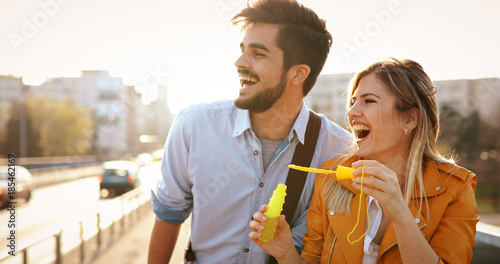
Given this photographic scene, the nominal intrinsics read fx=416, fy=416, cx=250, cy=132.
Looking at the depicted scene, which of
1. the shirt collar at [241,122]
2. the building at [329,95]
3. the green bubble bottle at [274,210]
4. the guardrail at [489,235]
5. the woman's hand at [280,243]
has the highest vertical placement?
the building at [329,95]

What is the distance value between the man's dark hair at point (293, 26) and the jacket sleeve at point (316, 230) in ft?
2.96

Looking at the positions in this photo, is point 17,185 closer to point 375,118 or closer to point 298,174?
point 298,174

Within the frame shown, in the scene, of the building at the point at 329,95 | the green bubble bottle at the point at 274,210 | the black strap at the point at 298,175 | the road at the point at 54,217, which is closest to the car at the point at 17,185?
the road at the point at 54,217

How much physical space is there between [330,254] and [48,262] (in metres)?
4.94

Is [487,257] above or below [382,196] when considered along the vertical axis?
below

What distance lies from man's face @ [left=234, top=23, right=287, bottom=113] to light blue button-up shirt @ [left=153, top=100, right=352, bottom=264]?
16 cm

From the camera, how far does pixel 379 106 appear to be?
222 cm

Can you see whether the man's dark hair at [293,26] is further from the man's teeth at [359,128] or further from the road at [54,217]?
the road at [54,217]

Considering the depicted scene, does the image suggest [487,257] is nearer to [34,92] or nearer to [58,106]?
[58,106]

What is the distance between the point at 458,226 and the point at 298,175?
3.08ft

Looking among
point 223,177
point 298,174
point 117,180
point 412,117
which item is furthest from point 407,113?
point 117,180

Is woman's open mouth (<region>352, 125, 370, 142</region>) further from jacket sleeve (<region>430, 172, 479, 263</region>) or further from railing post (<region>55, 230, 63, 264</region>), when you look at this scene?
railing post (<region>55, 230, 63, 264</region>)

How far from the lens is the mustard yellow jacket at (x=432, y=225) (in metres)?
2.00

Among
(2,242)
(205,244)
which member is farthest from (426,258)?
(2,242)
